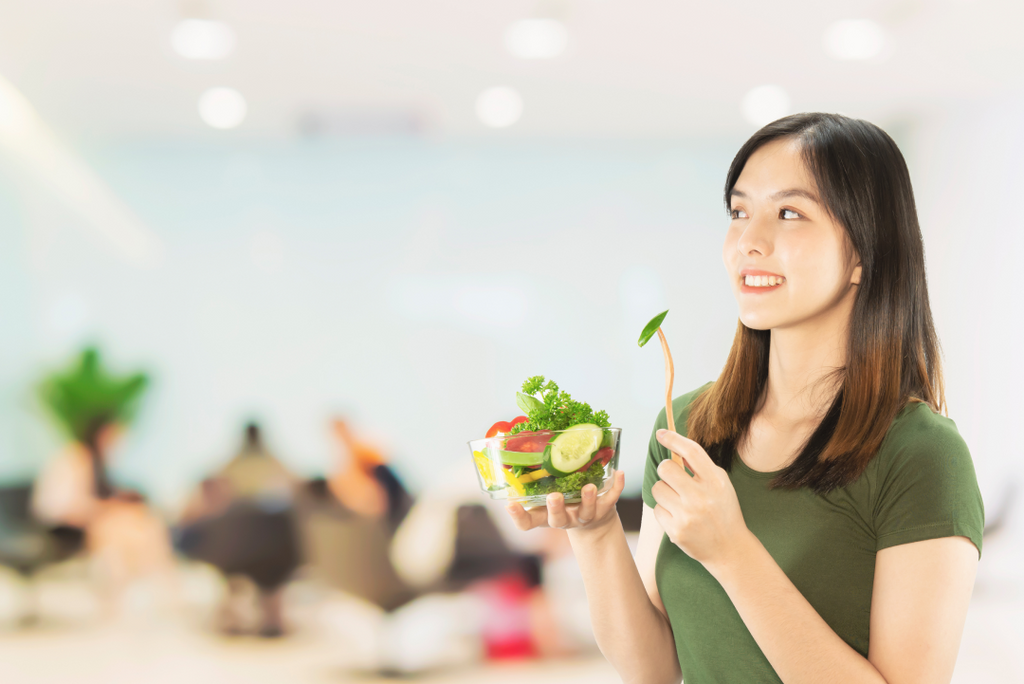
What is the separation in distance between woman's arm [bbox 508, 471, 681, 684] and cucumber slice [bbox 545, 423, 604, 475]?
7 centimetres

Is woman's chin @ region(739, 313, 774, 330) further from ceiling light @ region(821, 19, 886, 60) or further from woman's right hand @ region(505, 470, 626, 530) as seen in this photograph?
ceiling light @ region(821, 19, 886, 60)

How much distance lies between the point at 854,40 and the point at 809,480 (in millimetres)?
2102

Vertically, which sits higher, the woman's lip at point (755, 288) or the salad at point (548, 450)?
the woman's lip at point (755, 288)

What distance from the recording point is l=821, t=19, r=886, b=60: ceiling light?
7.75ft

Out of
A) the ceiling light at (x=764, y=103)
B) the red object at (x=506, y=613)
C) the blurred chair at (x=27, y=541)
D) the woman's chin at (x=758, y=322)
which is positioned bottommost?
the red object at (x=506, y=613)

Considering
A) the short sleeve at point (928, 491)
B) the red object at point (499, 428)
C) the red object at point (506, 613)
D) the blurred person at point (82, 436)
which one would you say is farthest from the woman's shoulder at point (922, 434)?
the blurred person at point (82, 436)

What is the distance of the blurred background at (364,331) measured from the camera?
111 inches

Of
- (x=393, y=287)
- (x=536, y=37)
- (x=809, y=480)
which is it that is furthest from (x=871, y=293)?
(x=393, y=287)

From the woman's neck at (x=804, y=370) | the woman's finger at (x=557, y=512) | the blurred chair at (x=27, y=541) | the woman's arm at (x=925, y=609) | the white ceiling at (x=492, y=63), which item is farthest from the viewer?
the blurred chair at (x=27, y=541)

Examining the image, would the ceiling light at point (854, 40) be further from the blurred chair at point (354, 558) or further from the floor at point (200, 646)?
the blurred chair at point (354, 558)

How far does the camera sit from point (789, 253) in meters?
0.81

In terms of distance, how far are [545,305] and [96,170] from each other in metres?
1.81

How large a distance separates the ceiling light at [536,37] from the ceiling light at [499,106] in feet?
1.08

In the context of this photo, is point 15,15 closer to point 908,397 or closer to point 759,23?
point 759,23
